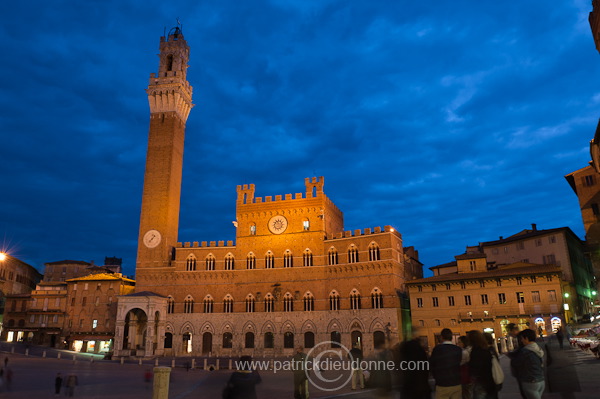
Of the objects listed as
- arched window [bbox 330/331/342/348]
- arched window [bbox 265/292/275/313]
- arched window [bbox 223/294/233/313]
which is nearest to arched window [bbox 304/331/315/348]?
arched window [bbox 330/331/342/348]

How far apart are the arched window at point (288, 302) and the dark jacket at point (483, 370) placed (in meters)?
42.1

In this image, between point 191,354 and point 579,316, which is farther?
point 191,354

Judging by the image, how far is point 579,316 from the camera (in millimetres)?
42844

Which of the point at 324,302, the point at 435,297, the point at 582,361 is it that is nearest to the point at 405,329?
the point at 435,297

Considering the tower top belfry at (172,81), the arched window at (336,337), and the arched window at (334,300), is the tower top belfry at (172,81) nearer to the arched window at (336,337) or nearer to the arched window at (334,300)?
the arched window at (334,300)

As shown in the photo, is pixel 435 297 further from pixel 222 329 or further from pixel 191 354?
pixel 191 354

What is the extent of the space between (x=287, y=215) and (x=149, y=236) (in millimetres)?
16662

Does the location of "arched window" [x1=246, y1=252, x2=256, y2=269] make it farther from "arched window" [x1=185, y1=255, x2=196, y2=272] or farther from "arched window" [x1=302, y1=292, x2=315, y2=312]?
"arched window" [x1=302, y1=292, x2=315, y2=312]

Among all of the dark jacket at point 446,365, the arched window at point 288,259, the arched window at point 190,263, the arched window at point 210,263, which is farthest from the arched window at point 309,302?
the dark jacket at point 446,365

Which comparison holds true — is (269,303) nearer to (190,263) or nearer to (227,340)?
(227,340)

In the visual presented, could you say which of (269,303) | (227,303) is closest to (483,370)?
(269,303)

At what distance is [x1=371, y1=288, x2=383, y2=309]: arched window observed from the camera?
4547 centimetres

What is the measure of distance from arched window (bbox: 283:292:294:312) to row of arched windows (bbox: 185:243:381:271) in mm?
3351

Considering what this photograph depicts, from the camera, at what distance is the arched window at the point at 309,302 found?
1886 inches
